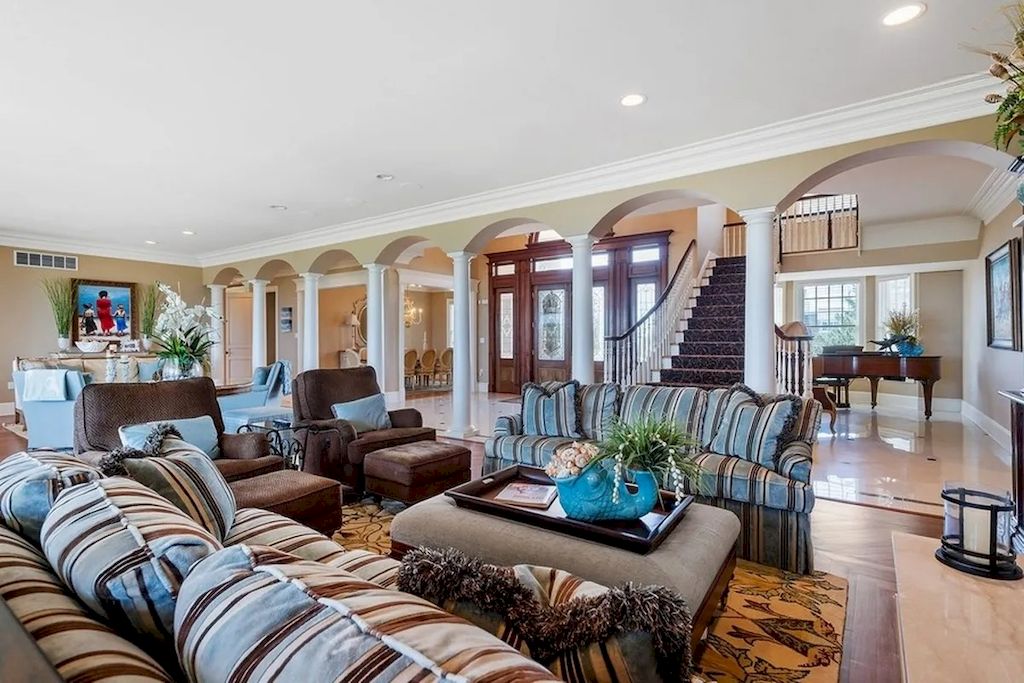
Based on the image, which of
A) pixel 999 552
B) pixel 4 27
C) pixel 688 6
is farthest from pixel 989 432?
pixel 4 27

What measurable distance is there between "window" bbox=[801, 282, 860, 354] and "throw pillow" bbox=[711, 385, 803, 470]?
668 cm

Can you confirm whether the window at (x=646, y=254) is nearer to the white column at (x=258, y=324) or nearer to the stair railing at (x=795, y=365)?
the stair railing at (x=795, y=365)

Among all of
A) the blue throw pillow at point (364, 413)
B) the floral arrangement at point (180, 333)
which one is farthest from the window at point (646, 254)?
the floral arrangement at point (180, 333)

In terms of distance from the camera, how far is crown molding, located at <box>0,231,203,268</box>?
25.6 ft

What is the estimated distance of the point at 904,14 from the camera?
2.55 m

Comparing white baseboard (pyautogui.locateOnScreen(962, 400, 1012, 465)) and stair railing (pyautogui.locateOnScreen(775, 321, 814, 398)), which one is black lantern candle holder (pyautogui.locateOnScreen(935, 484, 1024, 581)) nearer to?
stair railing (pyautogui.locateOnScreen(775, 321, 814, 398))

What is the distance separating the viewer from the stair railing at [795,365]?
520 centimetres

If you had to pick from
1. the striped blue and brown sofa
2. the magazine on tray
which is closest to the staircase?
the striped blue and brown sofa

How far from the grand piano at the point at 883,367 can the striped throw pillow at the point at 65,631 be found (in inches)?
287

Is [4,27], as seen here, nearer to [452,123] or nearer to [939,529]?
[452,123]

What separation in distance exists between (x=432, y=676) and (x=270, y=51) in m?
3.26

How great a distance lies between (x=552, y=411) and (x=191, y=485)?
261cm

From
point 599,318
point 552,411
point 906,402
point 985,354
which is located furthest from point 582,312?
point 906,402

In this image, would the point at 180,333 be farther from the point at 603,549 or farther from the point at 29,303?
the point at 29,303
